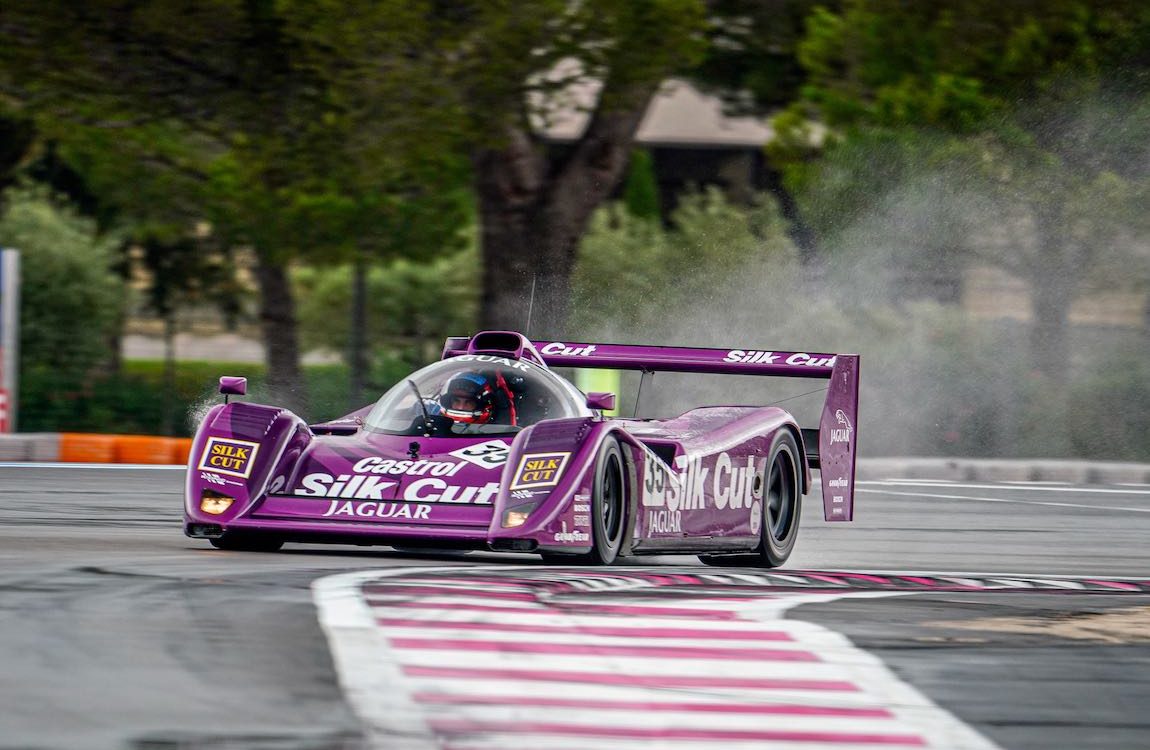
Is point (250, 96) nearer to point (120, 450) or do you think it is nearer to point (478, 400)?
point (120, 450)

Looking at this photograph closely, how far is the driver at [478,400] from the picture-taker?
951 centimetres

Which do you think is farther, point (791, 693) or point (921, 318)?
point (921, 318)

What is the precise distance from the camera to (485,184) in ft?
69.4

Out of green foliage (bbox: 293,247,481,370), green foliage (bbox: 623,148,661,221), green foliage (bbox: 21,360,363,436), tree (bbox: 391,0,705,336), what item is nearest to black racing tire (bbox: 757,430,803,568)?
tree (bbox: 391,0,705,336)

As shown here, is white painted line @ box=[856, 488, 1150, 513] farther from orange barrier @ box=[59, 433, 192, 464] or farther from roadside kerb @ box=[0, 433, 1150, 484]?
orange barrier @ box=[59, 433, 192, 464]

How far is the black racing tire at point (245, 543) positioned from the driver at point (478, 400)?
40.4 inches

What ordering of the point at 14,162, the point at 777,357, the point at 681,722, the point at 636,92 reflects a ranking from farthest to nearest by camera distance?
the point at 14,162, the point at 636,92, the point at 777,357, the point at 681,722

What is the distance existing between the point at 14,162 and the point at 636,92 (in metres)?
13.7

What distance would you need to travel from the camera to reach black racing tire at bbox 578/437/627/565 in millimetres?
8812

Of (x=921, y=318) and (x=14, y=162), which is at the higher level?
(x=14, y=162)

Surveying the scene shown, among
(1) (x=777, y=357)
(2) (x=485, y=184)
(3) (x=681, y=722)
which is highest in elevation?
(2) (x=485, y=184)

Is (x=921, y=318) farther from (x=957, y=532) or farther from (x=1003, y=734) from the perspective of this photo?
(x=1003, y=734)

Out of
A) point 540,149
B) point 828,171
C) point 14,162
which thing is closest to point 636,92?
point 540,149

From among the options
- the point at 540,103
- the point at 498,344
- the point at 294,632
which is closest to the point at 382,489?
the point at 498,344
